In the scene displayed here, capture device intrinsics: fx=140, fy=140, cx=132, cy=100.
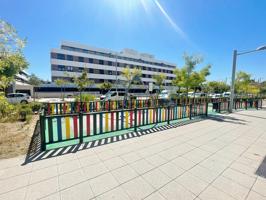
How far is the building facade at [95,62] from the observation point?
125 ft

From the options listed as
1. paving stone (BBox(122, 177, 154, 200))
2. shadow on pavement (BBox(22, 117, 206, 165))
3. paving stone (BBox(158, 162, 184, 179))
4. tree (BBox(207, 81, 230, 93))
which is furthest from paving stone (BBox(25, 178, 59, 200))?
tree (BBox(207, 81, 230, 93))

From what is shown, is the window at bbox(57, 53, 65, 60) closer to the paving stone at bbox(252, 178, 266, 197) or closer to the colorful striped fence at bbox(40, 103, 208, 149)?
the colorful striped fence at bbox(40, 103, 208, 149)

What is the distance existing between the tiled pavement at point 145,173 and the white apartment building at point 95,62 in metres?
29.8

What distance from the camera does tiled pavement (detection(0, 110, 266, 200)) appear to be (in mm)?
2434

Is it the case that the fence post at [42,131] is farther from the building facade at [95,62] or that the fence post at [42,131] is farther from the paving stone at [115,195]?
the building facade at [95,62]

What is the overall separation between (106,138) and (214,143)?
12.4 feet

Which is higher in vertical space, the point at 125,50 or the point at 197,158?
the point at 125,50

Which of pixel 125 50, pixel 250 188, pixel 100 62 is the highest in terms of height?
pixel 125 50

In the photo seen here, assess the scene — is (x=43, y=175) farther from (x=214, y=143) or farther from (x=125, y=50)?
(x=125, y=50)

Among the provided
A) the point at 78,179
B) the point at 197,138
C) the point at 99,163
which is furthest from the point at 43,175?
the point at 197,138

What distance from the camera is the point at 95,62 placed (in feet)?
145

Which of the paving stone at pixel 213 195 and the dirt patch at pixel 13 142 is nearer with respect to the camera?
the paving stone at pixel 213 195

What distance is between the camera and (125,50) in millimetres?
56719

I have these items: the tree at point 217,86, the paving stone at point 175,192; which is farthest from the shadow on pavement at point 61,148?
the tree at point 217,86
